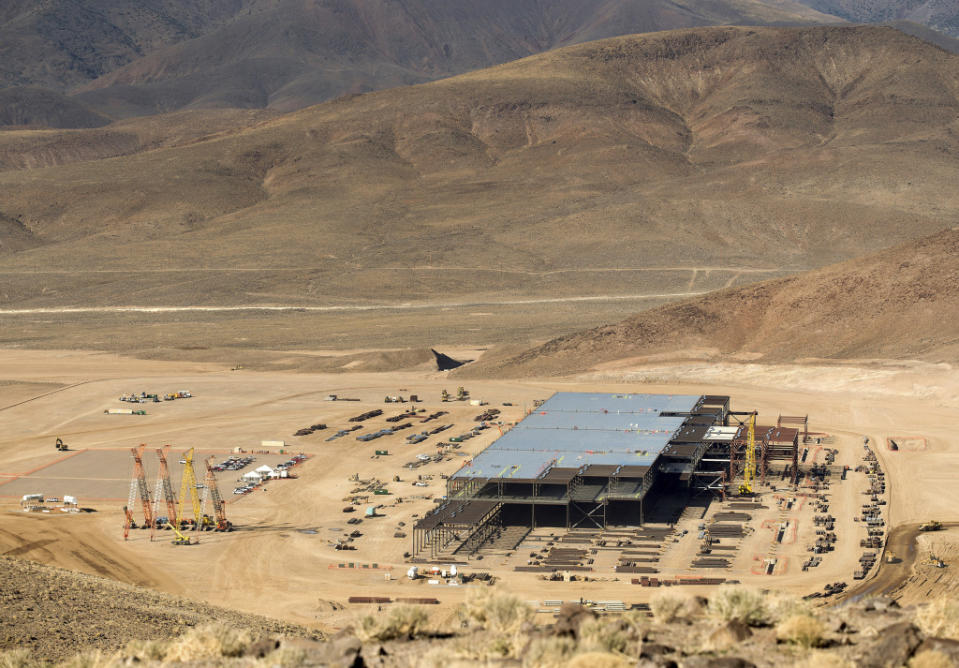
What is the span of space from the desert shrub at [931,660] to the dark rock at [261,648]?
12.4 m

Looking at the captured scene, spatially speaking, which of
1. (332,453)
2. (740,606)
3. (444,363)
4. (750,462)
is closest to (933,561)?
(750,462)

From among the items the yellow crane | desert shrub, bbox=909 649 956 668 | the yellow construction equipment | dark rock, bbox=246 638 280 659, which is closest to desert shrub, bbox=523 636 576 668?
dark rock, bbox=246 638 280 659

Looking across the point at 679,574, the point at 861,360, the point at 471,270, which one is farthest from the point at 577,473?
the point at 471,270

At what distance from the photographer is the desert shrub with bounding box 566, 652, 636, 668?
22406mm

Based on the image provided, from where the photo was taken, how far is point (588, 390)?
110 metres

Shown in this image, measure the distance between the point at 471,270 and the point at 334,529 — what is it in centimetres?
13099

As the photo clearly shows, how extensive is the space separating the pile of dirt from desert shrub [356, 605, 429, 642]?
9.21m

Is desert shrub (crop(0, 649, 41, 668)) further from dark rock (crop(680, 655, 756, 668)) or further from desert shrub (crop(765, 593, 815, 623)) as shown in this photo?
desert shrub (crop(765, 593, 815, 623))

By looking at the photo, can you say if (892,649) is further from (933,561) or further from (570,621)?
(933,561)

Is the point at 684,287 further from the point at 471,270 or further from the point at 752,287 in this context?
the point at 752,287

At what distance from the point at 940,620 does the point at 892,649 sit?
2.96m

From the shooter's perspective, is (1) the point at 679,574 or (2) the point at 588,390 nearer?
(1) the point at 679,574

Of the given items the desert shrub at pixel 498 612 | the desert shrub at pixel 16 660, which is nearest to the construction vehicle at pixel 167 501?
the desert shrub at pixel 16 660

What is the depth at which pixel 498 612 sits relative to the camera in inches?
1083
